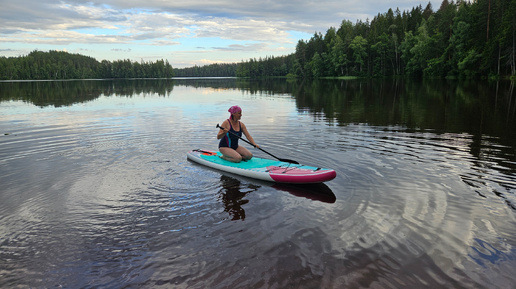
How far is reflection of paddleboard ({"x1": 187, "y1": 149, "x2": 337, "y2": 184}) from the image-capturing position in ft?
29.6

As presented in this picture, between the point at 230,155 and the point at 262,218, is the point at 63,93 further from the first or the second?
the point at 262,218

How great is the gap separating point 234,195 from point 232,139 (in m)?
3.19

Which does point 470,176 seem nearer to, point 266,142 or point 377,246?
point 377,246

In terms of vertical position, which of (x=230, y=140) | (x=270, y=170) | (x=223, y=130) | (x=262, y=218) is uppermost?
(x=223, y=130)

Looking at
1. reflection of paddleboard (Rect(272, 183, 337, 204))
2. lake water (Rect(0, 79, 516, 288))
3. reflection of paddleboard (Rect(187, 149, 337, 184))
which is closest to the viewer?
lake water (Rect(0, 79, 516, 288))

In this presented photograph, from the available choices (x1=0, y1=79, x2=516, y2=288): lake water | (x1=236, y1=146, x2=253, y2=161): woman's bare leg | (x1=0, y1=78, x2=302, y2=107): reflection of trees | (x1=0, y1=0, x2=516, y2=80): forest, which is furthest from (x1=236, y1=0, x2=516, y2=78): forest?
(x1=236, y1=146, x2=253, y2=161): woman's bare leg

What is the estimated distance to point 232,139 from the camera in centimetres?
1155

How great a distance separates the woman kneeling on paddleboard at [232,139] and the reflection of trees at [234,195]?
3.38 ft

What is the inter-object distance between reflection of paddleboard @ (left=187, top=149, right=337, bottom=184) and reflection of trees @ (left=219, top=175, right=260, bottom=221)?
431mm

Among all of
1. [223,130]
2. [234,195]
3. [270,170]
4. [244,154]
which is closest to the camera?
[234,195]

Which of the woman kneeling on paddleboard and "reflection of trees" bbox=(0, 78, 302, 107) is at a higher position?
"reflection of trees" bbox=(0, 78, 302, 107)

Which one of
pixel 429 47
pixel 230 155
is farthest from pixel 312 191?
pixel 429 47

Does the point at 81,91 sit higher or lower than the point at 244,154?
higher

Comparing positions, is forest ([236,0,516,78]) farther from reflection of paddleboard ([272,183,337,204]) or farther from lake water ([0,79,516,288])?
reflection of paddleboard ([272,183,337,204])
